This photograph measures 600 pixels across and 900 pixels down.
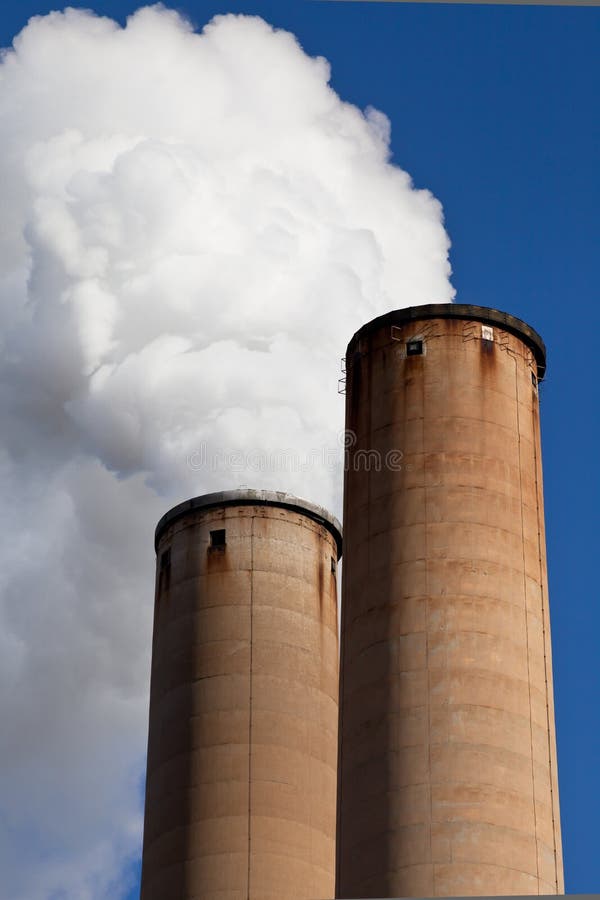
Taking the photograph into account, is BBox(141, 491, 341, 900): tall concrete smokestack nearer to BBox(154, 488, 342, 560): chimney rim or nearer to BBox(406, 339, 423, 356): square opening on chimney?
BBox(154, 488, 342, 560): chimney rim

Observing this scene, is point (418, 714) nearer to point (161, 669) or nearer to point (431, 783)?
point (431, 783)

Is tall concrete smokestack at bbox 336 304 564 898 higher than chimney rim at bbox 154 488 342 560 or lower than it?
lower

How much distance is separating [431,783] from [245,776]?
12.3 meters

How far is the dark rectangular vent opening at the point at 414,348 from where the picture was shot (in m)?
39.4

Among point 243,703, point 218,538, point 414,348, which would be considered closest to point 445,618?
point 414,348

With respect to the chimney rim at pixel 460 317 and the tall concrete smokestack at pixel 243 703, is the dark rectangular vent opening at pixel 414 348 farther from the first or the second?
the tall concrete smokestack at pixel 243 703

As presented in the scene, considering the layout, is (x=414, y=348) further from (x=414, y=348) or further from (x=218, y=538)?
(x=218, y=538)

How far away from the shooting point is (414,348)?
3941 cm

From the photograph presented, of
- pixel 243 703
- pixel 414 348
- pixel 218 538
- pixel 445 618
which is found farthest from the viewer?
pixel 218 538

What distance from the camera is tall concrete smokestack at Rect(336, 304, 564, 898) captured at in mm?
35000

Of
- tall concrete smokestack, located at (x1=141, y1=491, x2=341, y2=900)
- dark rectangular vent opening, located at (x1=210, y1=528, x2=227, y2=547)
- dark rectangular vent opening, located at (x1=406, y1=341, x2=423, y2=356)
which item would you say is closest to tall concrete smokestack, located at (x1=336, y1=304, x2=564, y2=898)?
dark rectangular vent opening, located at (x1=406, y1=341, x2=423, y2=356)

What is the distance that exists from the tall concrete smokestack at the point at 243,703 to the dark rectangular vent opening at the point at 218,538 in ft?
0.13

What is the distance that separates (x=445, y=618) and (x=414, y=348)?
18.7 ft

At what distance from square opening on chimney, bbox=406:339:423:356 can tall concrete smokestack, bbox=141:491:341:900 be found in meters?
11.5
